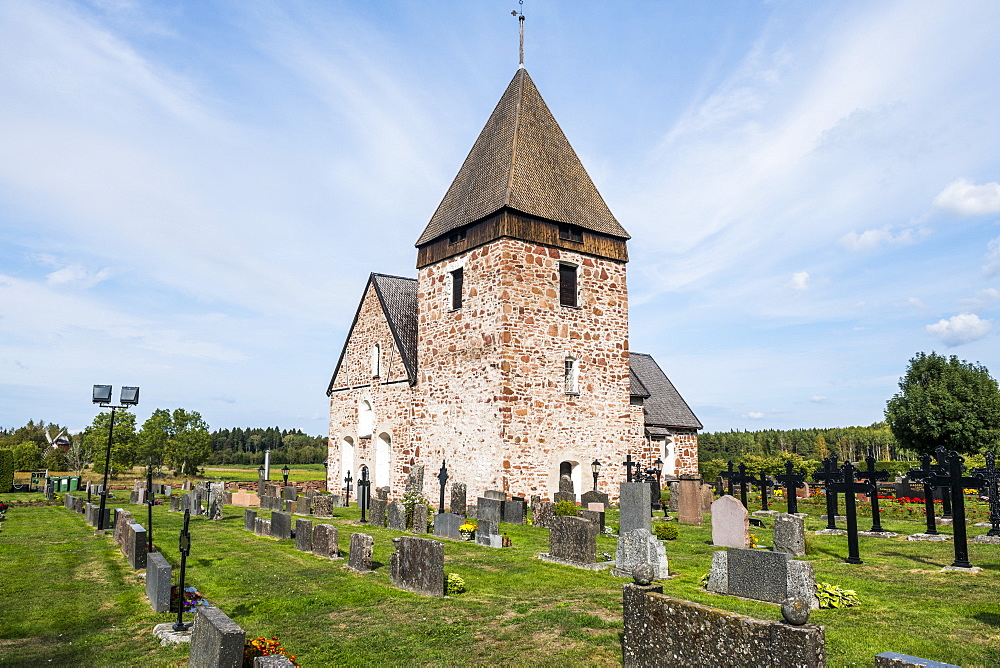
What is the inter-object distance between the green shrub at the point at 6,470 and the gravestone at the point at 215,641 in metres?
37.4

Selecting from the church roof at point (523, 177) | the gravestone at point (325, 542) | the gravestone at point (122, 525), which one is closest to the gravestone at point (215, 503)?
the gravestone at point (122, 525)

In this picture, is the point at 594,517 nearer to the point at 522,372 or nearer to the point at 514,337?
the point at 522,372

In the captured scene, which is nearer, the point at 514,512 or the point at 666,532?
the point at 666,532

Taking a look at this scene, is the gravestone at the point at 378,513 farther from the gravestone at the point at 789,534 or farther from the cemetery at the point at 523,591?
the gravestone at the point at 789,534

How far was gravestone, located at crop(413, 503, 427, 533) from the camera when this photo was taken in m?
16.7

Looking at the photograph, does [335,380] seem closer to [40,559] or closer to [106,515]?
[106,515]

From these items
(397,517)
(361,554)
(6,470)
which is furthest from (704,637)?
(6,470)

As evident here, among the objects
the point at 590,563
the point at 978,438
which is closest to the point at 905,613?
the point at 590,563

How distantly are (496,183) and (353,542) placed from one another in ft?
51.2

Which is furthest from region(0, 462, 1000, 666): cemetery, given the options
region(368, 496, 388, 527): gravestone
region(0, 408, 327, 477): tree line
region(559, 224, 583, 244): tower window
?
region(0, 408, 327, 477): tree line

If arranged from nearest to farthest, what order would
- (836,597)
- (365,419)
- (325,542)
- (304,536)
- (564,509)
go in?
(836,597), (325,542), (304,536), (564,509), (365,419)

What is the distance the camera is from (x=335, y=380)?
32.1 m

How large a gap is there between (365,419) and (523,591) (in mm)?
20403

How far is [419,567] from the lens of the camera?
9.85m
